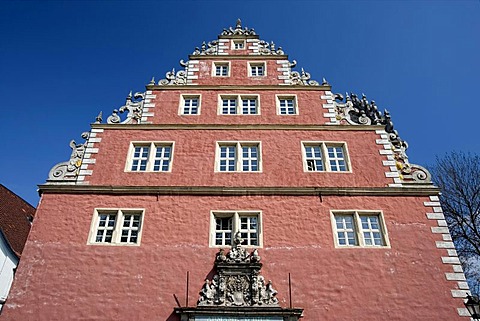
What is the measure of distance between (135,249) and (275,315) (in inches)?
166

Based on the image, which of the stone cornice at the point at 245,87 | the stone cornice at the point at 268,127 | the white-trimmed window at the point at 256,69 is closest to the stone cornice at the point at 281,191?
the stone cornice at the point at 268,127

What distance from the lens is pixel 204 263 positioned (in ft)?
34.1

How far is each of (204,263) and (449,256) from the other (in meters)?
6.71

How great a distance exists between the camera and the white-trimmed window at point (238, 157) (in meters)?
12.2

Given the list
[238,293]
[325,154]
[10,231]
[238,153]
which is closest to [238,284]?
[238,293]

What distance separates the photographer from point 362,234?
10914 millimetres

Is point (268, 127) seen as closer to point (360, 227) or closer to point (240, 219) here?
point (240, 219)

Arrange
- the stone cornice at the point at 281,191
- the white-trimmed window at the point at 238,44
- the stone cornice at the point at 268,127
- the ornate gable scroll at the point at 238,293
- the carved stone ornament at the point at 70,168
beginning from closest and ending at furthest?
the ornate gable scroll at the point at 238,293
the stone cornice at the point at 281,191
the carved stone ornament at the point at 70,168
the stone cornice at the point at 268,127
the white-trimmed window at the point at 238,44

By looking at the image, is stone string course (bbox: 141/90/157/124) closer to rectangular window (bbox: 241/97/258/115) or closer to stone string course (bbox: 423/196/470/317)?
rectangular window (bbox: 241/97/258/115)

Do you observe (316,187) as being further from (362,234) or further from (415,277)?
(415,277)

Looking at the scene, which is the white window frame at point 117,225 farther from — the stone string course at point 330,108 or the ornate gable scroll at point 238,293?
the stone string course at point 330,108

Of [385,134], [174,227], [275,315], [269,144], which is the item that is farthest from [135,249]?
[385,134]

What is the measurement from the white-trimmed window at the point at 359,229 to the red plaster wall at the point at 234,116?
11.9 feet

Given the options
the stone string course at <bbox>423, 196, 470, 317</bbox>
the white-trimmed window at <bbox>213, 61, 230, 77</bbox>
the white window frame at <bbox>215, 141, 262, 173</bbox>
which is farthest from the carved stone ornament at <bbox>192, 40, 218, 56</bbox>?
the stone string course at <bbox>423, 196, 470, 317</bbox>
